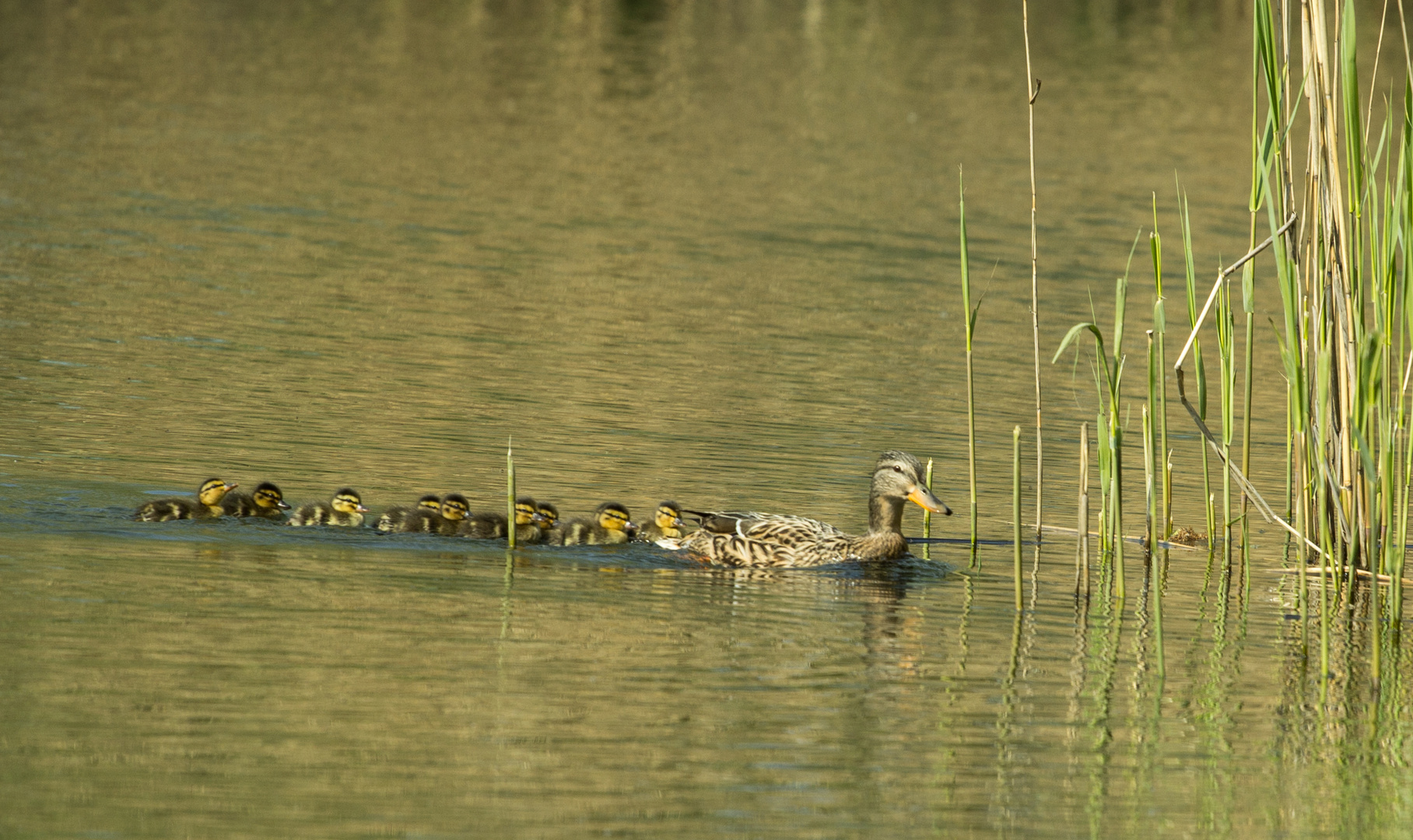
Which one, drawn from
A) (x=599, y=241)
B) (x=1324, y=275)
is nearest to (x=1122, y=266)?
(x=599, y=241)

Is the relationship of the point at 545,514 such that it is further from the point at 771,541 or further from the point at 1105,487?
the point at 1105,487

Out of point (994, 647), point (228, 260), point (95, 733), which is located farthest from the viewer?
point (228, 260)

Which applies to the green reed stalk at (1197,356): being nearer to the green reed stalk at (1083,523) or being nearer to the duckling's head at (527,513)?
the green reed stalk at (1083,523)

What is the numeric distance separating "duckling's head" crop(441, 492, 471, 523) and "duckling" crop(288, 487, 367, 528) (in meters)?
0.41

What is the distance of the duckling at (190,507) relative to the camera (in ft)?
30.8

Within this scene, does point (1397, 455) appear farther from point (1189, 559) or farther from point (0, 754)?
point (0, 754)

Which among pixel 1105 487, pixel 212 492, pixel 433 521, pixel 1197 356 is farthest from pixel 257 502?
pixel 1197 356

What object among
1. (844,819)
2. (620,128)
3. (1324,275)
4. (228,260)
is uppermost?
(620,128)

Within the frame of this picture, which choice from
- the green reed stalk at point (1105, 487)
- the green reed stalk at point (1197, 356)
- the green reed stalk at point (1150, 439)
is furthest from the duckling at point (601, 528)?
the green reed stalk at point (1197, 356)

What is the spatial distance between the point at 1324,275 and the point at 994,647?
2241 mm

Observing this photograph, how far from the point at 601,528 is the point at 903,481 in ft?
5.00

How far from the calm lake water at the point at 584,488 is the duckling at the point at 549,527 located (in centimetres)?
12

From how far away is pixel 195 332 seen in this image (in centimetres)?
1461

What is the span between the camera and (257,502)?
955cm
